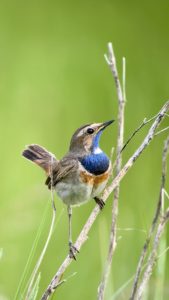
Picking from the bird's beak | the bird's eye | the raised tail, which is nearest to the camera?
the bird's beak

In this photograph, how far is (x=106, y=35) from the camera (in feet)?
28.3

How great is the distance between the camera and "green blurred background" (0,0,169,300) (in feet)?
16.7

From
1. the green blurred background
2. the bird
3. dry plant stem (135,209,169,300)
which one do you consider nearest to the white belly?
the bird

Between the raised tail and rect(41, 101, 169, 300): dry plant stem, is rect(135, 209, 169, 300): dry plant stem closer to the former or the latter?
rect(41, 101, 169, 300): dry plant stem

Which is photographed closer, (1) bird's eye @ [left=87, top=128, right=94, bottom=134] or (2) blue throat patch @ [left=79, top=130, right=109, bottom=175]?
(2) blue throat patch @ [left=79, top=130, right=109, bottom=175]

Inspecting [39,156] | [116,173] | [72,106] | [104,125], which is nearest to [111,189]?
[116,173]

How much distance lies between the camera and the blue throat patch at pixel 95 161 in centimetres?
486

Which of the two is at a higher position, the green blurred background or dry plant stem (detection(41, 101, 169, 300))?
dry plant stem (detection(41, 101, 169, 300))

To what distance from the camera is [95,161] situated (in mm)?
4926

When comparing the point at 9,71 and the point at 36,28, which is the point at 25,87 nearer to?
the point at 9,71

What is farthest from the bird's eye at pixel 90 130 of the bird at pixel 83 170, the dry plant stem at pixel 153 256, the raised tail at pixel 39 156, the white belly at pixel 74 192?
the dry plant stem at pixel 153 256

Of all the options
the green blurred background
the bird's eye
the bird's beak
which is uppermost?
the bird's beak

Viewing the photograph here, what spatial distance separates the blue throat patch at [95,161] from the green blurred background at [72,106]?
0.83 feet

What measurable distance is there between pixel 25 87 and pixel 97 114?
0.81 m
